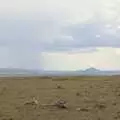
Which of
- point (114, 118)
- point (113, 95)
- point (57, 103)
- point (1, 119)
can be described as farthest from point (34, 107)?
point (113, 95)

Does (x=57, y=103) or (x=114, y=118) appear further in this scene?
(x=57, y=103)

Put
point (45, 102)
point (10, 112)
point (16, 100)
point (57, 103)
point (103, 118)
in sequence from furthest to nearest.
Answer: point (16, 100) → point (45, 102) → point (57, 103) → point (10, 112) → point (103, 118)

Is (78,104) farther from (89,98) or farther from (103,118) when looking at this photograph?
(103,118)

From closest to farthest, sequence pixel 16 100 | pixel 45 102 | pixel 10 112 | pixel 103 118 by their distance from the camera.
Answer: pixel 103 118 < pixel 10 112 < pixel 45 102 < pixel 16 100

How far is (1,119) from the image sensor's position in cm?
1716

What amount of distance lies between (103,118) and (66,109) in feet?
8.86

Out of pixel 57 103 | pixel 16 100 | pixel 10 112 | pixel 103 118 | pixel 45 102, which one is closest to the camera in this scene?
pixel 103 118

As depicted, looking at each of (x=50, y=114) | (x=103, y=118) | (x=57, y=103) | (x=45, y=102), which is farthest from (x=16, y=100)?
(x=103, y=118)

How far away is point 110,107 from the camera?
65.0ft

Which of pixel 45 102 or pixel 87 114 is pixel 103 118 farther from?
pixel 45 102

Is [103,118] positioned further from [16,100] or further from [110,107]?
[16,100]

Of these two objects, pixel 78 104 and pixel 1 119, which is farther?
pixel 78 104

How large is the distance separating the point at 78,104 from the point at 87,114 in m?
3.03

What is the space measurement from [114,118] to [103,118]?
455 millimetres
